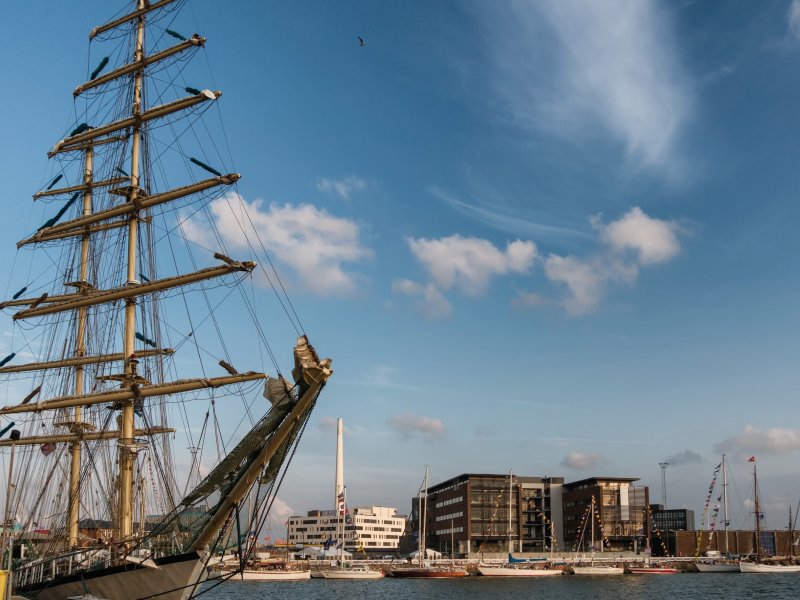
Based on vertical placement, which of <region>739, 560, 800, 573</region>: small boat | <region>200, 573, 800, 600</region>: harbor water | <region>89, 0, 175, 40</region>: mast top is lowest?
<region>739, 560, 800, 573</region>: small boat

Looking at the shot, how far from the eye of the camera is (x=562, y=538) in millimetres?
174625

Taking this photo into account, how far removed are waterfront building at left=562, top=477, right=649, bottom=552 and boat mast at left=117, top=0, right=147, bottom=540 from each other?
416 feet

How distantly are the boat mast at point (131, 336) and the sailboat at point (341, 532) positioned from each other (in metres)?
81.8

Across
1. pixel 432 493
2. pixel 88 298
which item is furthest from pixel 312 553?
pixel 88 298

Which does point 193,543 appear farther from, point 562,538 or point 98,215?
point 562,538

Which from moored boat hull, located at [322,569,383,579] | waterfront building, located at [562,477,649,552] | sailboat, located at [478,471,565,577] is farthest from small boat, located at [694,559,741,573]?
moored boat hull, located at [322,569,383,579]

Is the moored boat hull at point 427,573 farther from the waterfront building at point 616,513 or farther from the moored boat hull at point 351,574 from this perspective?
the waterfront building at point 616,513

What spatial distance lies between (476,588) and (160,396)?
61.1 metres

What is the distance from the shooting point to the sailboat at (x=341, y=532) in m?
126

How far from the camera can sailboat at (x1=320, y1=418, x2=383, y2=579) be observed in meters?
126

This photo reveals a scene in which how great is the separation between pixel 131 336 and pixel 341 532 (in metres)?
99.2

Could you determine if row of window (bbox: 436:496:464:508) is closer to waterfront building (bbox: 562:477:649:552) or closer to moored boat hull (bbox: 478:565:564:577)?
waterfront building (bbox: 562:477:649:552)

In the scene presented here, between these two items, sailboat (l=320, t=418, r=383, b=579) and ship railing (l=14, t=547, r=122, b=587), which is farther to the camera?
sailboat (l=320, t=418, r=383, b=579)

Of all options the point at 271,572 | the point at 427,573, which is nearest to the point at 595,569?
the point at 427,573
